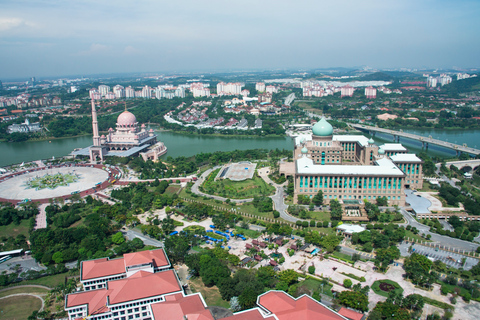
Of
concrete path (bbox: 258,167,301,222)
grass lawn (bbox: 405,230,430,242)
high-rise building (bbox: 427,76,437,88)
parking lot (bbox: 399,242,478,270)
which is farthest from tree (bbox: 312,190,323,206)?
high-rise building (bbox: 427,76,437,88)

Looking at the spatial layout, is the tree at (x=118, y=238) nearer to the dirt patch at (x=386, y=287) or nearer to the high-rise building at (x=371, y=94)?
the dirt patch at (x=386, y=287)

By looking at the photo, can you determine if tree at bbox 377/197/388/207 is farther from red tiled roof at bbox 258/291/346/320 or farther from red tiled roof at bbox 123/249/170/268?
red tiled roof at bbox 123/249/170/268

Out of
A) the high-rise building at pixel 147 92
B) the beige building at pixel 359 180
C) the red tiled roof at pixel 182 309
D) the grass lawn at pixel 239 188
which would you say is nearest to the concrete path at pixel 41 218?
the grass lawn at pixel 239 188

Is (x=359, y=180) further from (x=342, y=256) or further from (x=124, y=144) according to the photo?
(x=124, y=144)

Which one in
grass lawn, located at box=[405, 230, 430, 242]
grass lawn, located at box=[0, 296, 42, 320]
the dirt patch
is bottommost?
grass lawn, located at box=[0, 296, 42, 320]

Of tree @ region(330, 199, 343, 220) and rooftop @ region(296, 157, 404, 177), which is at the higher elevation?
rooftop @ region(296, 157, 404, 177)

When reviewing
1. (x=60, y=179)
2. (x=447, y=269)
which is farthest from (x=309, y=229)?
(x=60, y=179)

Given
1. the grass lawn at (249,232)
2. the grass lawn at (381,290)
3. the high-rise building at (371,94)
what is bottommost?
the grass lawn at (381,290)
